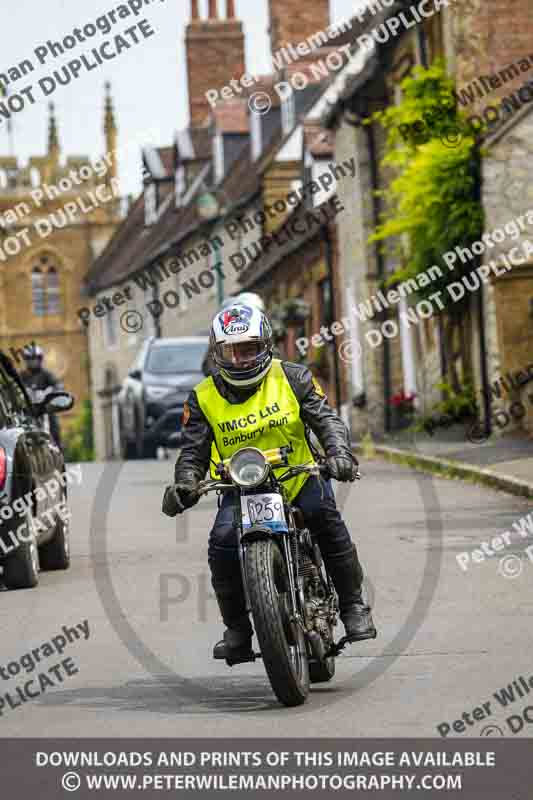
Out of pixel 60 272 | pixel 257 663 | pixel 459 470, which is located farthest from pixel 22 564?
pixel 60 272

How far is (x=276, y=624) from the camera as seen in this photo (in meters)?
6.88

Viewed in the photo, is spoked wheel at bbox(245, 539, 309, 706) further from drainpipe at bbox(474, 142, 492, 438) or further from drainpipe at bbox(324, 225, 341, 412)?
drainpipe at bbox(324, 225, 341, 412)

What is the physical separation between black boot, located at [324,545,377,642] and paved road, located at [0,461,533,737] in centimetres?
24

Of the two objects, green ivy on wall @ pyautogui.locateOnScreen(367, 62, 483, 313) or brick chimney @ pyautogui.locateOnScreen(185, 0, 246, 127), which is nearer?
green ivy on wall @ pyautogui.locateOnScreen(367, 62, 483, 313)

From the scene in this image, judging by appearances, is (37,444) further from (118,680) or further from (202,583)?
(118,680)

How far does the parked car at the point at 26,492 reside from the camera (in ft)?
37.5

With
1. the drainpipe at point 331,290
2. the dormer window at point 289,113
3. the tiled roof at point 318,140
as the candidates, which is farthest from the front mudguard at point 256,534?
the dormer window at point 289,113

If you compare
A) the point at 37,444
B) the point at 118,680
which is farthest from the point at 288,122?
the point at 118,680

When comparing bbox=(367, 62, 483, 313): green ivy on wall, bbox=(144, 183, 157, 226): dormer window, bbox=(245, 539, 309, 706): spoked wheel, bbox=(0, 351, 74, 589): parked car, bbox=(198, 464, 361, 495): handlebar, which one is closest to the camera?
bbox=(245, 539, 309, 706): spoked wheel

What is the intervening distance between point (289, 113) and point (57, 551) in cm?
3315

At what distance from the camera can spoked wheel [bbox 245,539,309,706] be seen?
6871 millimetres

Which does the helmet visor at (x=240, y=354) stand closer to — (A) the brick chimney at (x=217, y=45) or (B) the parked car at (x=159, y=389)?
(B) the parked car at (x=159, y=389)

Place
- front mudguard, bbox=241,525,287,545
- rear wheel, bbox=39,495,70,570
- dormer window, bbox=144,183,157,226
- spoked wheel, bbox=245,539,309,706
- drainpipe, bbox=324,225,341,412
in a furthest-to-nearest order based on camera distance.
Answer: dormer window, bbox=144,183,157,226 → drainpipe, bbox=324,225,341,412 → rear wheel, bbox=39,495,70,570 → front mudguard, bbox=241,525,287,545 → spoked wheel, bbox=245,539,309,706

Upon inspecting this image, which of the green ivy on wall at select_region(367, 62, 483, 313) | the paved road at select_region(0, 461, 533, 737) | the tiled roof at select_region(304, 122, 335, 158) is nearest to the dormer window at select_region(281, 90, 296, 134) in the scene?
the tiled roof at select_region(304, 122, 335, 158)
